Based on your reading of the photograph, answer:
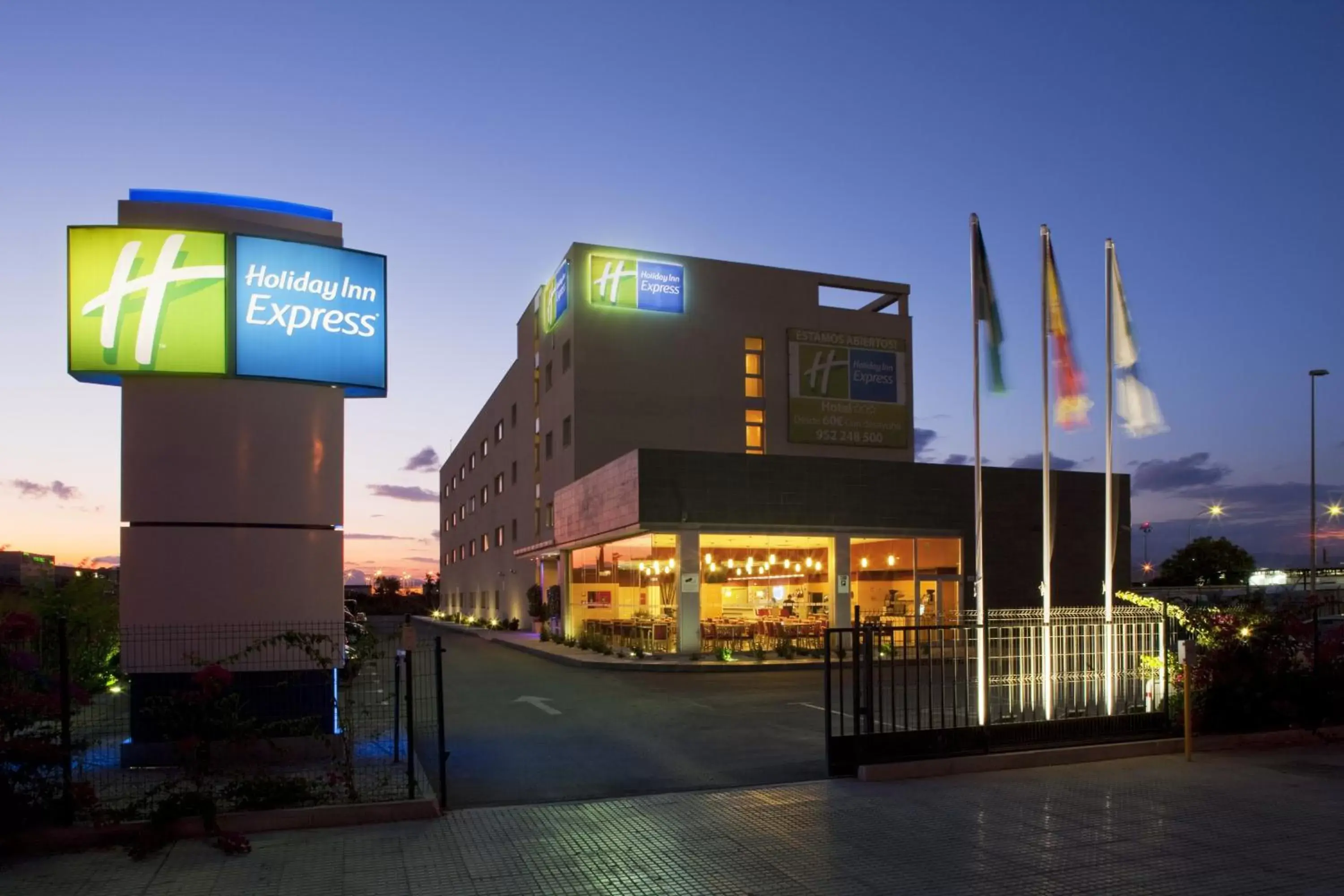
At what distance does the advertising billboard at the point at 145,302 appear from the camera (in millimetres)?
11523

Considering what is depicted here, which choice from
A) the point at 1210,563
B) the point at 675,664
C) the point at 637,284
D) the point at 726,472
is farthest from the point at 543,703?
the point at 1210,563

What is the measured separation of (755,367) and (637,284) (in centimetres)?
599

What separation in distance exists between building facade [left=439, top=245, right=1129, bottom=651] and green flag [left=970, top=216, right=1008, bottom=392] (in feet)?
30.1

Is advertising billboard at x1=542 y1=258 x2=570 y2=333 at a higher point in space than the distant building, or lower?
higher

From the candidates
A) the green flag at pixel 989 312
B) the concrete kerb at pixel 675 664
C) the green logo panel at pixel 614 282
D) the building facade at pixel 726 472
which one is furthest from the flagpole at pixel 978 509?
the green logo panel at pixel 614 282

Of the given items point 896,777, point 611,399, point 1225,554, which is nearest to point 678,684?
point 896,777

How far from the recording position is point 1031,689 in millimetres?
12586

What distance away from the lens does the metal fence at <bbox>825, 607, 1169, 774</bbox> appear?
11125 millimetres

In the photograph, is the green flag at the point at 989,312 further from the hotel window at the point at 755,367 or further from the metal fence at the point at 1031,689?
the hotel window at the point at 755,367

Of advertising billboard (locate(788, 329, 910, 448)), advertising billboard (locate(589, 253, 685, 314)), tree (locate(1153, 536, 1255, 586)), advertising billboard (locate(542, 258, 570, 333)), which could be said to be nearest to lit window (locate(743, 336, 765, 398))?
advertising billboard (locate(788, 329, 910, 448))

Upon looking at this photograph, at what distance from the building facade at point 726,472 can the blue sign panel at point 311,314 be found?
1279 centimetres

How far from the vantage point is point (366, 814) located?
9.20 metres

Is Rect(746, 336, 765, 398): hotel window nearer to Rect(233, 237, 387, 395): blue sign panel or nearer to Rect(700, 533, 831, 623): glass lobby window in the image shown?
Rect(700, 533, 831, 623): glass lobby window

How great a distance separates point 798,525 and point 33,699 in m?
22.4
